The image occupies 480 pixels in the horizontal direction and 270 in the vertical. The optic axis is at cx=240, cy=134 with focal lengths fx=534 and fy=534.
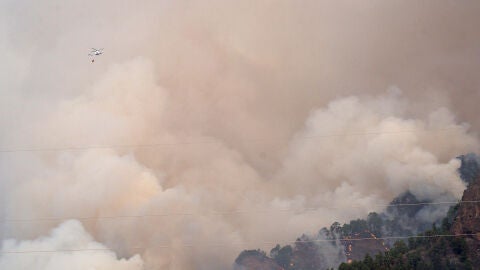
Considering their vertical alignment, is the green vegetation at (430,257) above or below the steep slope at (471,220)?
below

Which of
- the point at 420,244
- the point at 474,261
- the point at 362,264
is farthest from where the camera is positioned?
the point at 420,244

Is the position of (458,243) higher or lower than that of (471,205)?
lower

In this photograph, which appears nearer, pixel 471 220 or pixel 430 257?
pixel 430 257

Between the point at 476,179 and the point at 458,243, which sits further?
the point at 476,179

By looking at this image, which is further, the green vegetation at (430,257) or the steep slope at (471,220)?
the steep slope at (471,220)

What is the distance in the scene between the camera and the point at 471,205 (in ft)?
420

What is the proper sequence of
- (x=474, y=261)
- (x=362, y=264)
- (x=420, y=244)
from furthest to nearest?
(x=420, y=244) < (x=362, y=264) < (x=474, y=261)

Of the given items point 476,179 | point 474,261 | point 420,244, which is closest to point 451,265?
point 474,261

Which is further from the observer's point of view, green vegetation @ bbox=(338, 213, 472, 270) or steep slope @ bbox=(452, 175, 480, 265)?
steep slope @ bbox=(452, 175, 480, 265)

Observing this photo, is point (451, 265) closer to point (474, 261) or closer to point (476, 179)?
point (474, 261)

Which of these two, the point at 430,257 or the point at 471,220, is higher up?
the point at 471,220

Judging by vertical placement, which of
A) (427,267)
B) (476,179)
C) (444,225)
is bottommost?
(427,267)

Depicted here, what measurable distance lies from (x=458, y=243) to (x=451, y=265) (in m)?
7.03

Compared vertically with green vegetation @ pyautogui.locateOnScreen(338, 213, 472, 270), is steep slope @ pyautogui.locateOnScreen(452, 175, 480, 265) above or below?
above
